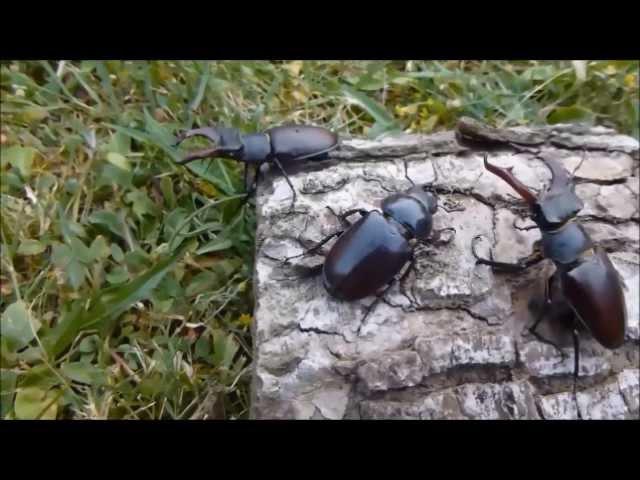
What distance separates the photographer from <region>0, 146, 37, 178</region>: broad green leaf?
286 cm

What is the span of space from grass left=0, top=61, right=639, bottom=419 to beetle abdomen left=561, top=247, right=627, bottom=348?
1.15 meters

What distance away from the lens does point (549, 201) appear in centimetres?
219

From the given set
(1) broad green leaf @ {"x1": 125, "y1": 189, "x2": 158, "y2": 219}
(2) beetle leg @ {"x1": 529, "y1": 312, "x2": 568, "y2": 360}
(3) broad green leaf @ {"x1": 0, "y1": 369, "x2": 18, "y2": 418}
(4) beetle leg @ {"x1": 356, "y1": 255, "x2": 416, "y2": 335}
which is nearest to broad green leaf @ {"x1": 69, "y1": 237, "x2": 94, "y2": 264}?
(1) broad green leaf @ {"x1": 125, "y1": 189, "x2": 158, "y2": 219}

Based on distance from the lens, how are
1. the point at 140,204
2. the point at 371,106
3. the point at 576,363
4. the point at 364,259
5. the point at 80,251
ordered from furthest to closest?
1. the point at 371,106
2. the point at 140,204
3. the point at 80,251
4. the point at 364,259
5. the point at 576,363

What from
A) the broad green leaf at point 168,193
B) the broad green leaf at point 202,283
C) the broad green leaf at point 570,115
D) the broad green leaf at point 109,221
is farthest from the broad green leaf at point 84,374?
the broad green leaf at point 570,115

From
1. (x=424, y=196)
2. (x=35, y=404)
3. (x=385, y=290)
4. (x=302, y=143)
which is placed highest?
(x=302, y=143)

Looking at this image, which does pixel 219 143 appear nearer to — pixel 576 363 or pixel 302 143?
pixel 302 143

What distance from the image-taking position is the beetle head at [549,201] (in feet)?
A: 7.09

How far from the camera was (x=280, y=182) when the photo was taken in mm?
2410

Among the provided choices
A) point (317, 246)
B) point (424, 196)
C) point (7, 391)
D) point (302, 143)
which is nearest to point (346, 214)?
point (317, 246)

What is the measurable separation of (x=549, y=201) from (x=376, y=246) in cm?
59

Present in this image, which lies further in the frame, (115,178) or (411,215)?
(115,178)

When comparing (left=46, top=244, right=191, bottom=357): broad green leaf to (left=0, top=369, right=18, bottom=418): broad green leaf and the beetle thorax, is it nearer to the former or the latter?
(left=0, top=369, right=18, bottom=418): broad green leaf

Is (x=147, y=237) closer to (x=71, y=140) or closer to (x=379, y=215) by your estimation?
(x=71, y=140)
